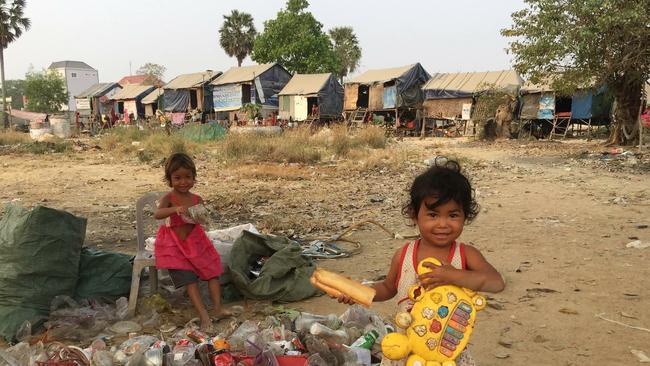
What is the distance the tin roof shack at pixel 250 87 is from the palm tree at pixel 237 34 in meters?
11.6

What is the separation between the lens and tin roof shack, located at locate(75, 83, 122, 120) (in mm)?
40469

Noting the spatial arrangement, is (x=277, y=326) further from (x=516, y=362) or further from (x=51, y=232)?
(x=51, y=232)

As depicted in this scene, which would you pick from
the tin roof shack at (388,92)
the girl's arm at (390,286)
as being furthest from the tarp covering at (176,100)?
the girl's arm at (390,286)

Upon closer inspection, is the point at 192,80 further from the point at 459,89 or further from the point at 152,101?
the point at 459,89

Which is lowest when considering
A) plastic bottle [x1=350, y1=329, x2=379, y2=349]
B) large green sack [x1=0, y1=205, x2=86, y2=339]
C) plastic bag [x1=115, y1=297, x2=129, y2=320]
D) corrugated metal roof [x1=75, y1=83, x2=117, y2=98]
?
plastic bag [x1=115, y1=297, x2=129, y2=320]

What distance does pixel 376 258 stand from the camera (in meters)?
4.11

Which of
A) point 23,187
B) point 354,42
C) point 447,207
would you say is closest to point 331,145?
point 23,187

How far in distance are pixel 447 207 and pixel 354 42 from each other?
43.0m

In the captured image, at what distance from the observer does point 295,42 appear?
32938 millimetres

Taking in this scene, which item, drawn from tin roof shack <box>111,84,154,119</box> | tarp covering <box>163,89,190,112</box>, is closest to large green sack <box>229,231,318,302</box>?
tarp covering <box>163,89,190,112</box>

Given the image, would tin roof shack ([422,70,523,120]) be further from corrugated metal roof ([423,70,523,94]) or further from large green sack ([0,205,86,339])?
large green sack ([0,205,86,339])

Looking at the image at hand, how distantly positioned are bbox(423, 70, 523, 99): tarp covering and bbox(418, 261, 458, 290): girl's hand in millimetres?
20648

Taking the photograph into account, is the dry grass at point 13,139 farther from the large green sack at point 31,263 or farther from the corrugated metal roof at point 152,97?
the large green sack at point 31,263

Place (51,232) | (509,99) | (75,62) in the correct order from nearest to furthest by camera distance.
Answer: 1. (51,232)
2. (509,99)
3. (75,62)
